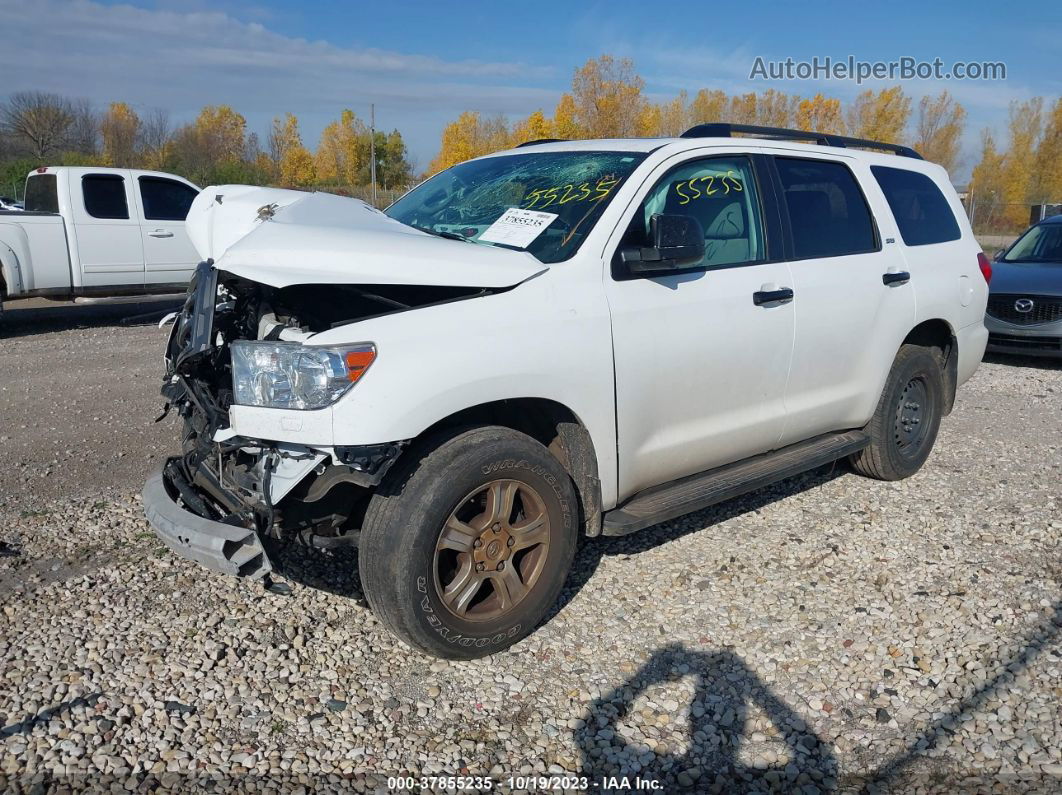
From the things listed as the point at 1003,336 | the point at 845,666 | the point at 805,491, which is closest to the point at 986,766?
the point at 845,666

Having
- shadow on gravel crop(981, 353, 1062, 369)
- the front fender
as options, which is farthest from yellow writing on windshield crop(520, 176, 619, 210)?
shadow on gravel crop(981, 353, 1062, 369)

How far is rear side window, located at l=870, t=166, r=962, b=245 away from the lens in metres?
5.29

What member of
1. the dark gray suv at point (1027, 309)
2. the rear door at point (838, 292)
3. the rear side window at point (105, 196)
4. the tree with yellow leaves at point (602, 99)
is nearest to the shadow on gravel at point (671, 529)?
the rear door at point (838, 292)

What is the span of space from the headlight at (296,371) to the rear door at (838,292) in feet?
7.91

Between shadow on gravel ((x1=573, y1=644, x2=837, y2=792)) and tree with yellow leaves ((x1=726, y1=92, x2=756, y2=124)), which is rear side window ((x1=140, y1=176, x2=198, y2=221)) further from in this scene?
tree with yellow leaves ((x1=726, y1=92, x2=756, y2=124))

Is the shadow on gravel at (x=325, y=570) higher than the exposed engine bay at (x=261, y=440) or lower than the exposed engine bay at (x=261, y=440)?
lower

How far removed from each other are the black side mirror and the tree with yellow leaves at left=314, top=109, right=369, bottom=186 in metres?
61.2

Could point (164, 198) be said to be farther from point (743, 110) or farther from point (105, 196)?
point (743, 110)

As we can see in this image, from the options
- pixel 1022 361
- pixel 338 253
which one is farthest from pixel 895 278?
pixel 1022 361

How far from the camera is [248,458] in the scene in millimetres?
3488

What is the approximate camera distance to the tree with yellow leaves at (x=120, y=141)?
1784 inches

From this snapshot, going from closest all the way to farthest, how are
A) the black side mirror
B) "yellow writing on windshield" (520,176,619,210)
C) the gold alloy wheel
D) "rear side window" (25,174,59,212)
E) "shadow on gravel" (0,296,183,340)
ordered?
the gold alloy wheel
the black side mirror
"yellow writing on windshield" (520,176,619,210)
"rear side window" (25,174,59,212)
"shadow on gravel" (0,296,183,340)

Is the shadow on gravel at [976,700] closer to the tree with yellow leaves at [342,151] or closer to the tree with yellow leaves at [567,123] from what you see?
Answer: the tree with yellow leaves at [567,123]

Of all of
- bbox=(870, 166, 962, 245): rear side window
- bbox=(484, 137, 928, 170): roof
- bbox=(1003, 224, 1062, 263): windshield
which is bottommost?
bbox=(1003, 224, 1062, 263): windshield
